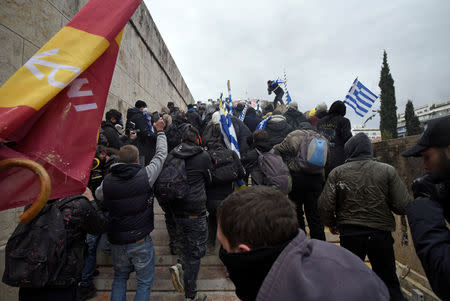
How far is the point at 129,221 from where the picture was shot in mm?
2465

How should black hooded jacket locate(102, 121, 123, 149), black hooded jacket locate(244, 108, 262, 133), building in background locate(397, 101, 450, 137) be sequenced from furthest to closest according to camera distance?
building in background locate(397, 101, 450, 137), black hooded jacket locate(244, 108, 262, 133), black hooded jacket locate(102, 121, 123, 149)

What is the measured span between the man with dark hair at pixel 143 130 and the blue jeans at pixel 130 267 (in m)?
2.47

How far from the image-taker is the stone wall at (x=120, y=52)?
3021 mm

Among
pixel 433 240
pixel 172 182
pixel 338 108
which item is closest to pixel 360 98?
pixel 338 108

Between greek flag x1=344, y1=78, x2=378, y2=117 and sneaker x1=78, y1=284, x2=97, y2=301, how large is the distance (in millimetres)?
6707

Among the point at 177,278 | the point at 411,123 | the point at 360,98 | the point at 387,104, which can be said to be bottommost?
the point at 177,278

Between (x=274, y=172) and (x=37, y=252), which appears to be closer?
(x=37, y=252)

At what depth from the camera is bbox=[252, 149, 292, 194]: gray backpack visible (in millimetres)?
3282

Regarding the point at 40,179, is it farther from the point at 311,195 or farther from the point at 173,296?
the point at 311,195

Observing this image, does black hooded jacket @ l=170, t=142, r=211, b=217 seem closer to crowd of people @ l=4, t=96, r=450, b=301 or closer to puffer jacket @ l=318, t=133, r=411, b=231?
crowd of people @ l=4, t=96, r=450, b=301

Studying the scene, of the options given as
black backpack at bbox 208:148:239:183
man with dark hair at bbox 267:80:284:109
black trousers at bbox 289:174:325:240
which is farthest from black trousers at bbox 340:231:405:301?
man with dark hair at bbox 267:80:284:109

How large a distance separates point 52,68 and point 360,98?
6.85m

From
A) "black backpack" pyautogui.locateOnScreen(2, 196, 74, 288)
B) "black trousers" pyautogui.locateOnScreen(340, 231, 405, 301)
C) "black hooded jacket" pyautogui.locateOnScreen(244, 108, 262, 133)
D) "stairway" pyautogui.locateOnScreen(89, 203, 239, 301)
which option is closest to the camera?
"black backpack" pyautogui.locateOnScreen(2, 196, 74, 288)

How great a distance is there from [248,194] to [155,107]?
378 inches
